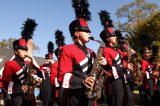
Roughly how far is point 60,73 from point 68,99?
380mm

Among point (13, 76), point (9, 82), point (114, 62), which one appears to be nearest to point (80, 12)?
point (114, 62)

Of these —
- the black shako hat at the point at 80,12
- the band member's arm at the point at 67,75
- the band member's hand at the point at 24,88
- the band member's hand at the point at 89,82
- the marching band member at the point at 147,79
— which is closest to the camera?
the band member's hand at the point at 89,82

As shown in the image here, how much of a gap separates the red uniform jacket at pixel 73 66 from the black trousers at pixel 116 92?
2.08m

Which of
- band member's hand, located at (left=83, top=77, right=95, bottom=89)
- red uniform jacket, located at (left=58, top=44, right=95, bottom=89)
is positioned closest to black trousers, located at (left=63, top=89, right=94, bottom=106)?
red uniform jacket, located at (left=58, top=44, right=95, bottom=89)

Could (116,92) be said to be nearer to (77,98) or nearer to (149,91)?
(77,98)

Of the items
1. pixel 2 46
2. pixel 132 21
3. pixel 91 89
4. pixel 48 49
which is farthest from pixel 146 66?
pixel 2 46

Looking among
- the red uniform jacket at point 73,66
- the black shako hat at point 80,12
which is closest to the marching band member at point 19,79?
the black shako hat at point 80,12

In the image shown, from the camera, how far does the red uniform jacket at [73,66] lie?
208 inches

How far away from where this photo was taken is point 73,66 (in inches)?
218

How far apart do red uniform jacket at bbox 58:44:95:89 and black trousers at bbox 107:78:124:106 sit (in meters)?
2.08

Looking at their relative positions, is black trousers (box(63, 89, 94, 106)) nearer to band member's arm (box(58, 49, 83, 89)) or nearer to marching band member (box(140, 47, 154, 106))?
band member's arm (box(58, 49, 83, 89))

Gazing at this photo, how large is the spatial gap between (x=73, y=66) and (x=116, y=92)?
230 centimetres

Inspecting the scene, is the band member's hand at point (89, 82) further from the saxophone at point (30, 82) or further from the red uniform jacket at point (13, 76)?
the red uniform jacket at point (13, 76)

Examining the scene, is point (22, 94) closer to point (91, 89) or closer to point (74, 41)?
point (74, 41)
